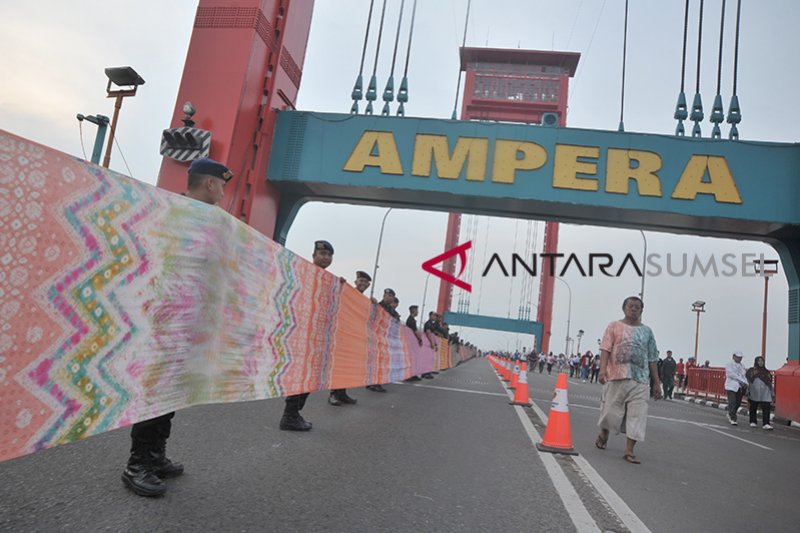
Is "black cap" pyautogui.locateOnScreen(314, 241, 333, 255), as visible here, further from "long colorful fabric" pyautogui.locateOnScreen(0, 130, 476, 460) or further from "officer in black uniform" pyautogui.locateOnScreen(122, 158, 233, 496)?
"officer in black uniform" pyautogui.locateOnScreen(122, 158, 233, 496)

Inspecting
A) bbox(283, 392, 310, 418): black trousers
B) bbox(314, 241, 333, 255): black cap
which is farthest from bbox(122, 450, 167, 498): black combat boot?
bbox(314, 241, 333, 255): black cap

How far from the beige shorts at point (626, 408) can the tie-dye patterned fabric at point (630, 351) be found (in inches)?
3.5

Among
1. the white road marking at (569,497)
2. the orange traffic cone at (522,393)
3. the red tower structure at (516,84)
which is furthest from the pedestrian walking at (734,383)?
the red tower structure at (516,84)

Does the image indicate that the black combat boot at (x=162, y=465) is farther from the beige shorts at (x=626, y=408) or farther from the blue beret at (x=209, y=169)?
the beige shorts at (x=626, y=408)

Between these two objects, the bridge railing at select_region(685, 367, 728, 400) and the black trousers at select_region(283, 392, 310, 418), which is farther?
the bridge railing at select_region(685, 367, 728, 400)

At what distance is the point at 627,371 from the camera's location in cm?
621

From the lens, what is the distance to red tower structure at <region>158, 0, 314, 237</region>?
37.7ft

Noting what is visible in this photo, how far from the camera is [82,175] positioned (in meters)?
2.39

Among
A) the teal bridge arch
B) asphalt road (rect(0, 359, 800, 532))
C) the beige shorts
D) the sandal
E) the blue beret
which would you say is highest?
the teal bridge arch

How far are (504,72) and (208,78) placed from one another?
177 feet

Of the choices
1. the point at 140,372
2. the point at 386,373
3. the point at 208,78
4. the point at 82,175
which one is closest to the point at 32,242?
the point at 82,175

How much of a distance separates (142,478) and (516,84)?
6124 centimetres

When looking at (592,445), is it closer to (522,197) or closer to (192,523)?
(192,523)

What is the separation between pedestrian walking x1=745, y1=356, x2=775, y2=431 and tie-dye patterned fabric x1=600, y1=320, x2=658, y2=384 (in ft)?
23.6
